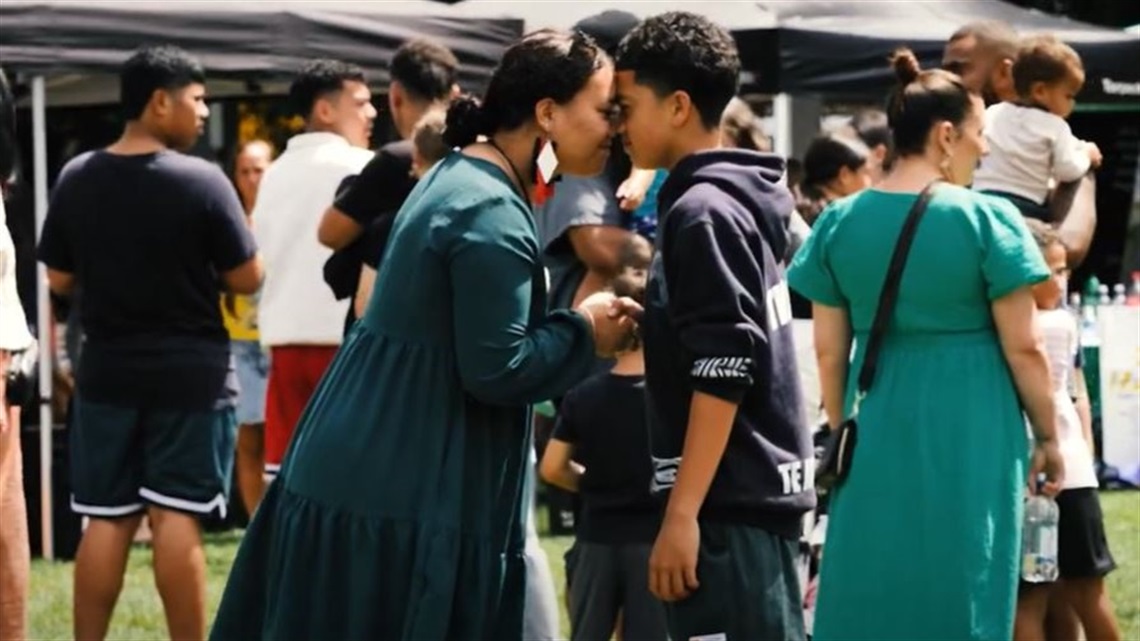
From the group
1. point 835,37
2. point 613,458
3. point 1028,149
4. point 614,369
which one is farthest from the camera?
point 835,37

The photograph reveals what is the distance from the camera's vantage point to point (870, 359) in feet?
17.1

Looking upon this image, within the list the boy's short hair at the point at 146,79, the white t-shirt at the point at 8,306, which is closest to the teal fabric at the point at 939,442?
the white t-shirt at the point at 8,306

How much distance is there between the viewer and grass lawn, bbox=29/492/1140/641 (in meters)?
8.08

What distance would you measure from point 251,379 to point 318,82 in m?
2.01

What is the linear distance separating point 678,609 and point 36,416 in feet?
20.8

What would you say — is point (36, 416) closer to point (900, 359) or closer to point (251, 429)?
point (251, 429)

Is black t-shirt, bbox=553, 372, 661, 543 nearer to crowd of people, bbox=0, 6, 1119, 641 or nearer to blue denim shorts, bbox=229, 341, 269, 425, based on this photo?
crowd of people, bbox=0, 6, 1119, 641

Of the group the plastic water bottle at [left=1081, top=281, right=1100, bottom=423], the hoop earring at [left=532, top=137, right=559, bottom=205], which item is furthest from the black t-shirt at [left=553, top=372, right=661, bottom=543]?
the plastic water bottle at [left=1081, top=281, right=1100, bottom=423]

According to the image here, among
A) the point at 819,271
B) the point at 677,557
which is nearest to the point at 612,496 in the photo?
the point at 819,271

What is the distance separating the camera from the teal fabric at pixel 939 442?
510 centimetres

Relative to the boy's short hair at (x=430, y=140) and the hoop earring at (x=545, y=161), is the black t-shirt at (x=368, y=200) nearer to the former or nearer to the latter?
the boy's short hair at (x=430, y=140)

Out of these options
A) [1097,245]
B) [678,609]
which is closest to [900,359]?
[678,609]

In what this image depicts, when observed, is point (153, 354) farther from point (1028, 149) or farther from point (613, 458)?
point (1028, 149)

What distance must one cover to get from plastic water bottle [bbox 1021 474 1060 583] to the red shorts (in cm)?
299
